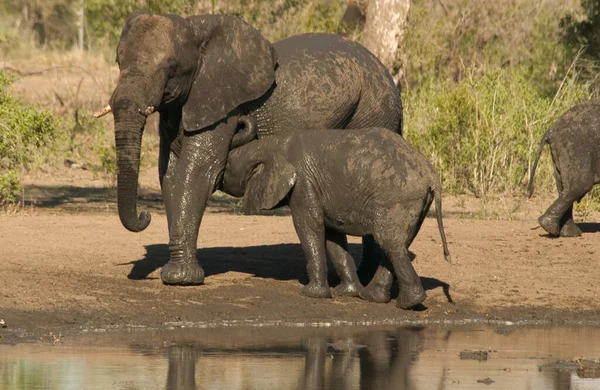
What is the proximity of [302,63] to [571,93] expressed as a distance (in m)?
8.52

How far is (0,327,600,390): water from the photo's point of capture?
8719mm

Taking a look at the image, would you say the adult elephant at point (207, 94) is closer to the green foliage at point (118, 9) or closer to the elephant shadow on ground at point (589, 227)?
the elephant shadow on ground at point (589, 227)

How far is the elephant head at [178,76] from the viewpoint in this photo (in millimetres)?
11219

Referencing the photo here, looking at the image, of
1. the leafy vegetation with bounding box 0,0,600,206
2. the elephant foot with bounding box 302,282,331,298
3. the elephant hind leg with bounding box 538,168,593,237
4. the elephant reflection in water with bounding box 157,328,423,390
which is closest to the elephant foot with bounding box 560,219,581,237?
the elephant hind leg with bounding box 538,168,593,237

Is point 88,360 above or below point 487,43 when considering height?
below

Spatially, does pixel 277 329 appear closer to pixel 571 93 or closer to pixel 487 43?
pixel 571 93

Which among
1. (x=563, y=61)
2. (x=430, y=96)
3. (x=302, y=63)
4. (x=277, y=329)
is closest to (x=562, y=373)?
(x=277, y=329)

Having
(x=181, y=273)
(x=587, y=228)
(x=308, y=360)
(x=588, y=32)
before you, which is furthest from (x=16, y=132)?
(x=588, y=32)

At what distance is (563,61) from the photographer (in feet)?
80.5

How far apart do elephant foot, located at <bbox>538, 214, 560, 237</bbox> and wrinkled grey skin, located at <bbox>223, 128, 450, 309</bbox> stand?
3.52 m

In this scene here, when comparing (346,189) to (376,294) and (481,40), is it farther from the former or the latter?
(481,40)

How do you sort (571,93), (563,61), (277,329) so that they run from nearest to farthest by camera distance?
(277,329)
(571,93)
(563,61)

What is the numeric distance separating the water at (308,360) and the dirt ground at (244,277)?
475mm

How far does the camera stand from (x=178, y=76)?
11.6 m
